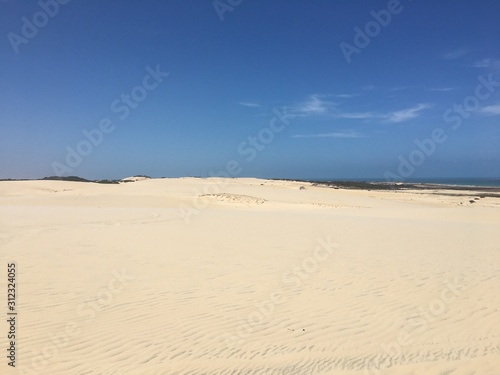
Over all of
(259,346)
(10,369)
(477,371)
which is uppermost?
(10,369)

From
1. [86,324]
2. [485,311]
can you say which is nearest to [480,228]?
[485,311]

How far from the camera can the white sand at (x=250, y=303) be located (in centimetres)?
543

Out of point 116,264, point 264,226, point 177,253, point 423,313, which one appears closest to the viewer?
point 423,313

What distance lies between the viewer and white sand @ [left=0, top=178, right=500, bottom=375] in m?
5.43

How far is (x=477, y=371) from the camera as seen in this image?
17.4 ft

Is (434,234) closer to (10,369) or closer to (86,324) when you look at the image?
(86,324)

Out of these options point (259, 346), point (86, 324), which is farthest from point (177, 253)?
point (259, 346)

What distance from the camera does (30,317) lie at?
6.52m

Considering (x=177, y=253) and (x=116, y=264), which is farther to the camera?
(x=177, y=253)

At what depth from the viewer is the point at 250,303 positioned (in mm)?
7586

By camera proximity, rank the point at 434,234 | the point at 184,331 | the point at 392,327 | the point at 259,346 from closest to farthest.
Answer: the point at 259,346
the point at 184,331
the point at 392,327
the point at 434,234

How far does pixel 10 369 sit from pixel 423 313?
716 cm

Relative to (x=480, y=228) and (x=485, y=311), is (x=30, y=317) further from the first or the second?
(x=480, y=228)

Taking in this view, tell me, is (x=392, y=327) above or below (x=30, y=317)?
below
